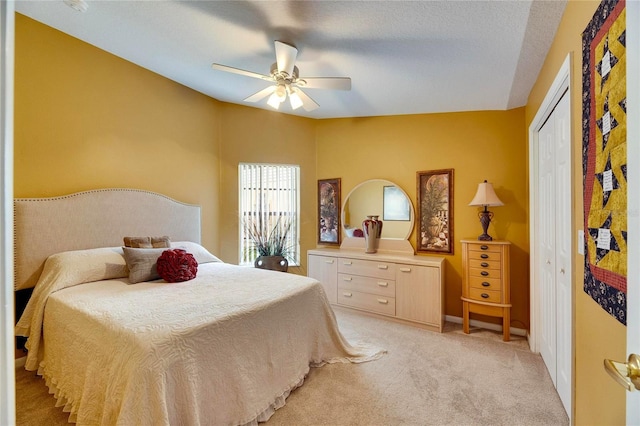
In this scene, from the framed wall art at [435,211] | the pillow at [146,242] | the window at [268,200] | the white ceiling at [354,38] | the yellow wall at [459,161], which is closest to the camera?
the white ceiling at [354,38]

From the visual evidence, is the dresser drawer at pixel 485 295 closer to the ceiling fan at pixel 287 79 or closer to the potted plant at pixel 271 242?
the potted plant at pixel 271 242

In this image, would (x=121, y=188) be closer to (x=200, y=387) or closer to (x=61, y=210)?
(x=61, y=210)

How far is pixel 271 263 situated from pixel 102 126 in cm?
232

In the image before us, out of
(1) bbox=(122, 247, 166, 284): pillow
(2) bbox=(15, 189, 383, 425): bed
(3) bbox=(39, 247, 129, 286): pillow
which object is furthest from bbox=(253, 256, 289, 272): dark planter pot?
(3) bbox=(39, 247, 129, 286): pillow

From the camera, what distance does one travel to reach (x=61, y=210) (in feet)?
7.85

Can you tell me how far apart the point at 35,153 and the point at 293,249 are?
2894 mm

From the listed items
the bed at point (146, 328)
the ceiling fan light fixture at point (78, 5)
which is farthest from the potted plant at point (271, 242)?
the ceiling fan light fixture at point (78, 5)

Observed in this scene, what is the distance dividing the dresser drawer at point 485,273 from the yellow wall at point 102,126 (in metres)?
3.13

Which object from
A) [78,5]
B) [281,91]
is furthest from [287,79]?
[78,5]

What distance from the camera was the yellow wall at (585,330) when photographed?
1.11 m

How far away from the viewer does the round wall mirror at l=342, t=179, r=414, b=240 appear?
3.74m

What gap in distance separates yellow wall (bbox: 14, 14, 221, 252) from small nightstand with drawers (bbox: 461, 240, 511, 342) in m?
3.10

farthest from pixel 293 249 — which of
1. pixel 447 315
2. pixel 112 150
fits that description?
pixel 112 150
